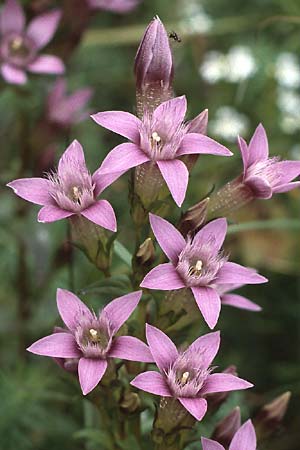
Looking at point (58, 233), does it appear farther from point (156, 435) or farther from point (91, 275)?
point (156, 435)

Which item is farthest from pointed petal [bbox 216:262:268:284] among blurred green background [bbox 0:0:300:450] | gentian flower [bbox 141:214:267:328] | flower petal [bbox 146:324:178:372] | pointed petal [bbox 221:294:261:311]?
blurred green background [bbox 0:0:300:450]

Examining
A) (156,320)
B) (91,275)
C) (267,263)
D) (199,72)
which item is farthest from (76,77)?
(156,320)

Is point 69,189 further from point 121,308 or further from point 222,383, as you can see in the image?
point 222,383

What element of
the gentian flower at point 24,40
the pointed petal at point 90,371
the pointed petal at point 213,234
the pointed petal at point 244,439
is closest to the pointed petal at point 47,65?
the gentian flower at point 24,40

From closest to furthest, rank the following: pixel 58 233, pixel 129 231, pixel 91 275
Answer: pixel 91 275, pixel 58 233, pixel 129 231

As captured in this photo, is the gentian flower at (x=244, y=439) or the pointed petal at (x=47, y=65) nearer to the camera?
the gentian flower at (x=244, y=439)

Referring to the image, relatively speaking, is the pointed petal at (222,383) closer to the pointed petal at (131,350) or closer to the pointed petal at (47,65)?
the pointed petal at (131,350)
